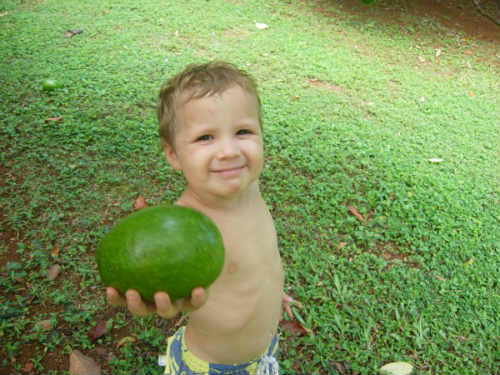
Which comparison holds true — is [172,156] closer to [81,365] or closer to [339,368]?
[81,365]

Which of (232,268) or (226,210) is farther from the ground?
(226,210)

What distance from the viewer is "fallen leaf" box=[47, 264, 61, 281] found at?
2.67 metres

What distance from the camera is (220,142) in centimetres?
152

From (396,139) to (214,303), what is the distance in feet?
12.6

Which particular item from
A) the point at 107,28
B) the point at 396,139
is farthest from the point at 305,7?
the point at 396,139

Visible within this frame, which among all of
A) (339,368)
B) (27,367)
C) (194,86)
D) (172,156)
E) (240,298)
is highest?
(194,86)

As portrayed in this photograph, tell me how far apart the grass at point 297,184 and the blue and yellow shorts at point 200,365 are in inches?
20.4

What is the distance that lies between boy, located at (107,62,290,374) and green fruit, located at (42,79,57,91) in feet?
11.1

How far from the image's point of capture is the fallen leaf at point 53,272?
267cm

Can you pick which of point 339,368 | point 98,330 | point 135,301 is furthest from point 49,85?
point 339,368

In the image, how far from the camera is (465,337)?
278 cm

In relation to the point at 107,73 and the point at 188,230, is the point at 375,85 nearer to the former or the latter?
the point at 107,73

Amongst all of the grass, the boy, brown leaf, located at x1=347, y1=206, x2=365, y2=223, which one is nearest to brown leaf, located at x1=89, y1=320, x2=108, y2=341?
the grass

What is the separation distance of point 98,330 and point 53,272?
2.03 ft
